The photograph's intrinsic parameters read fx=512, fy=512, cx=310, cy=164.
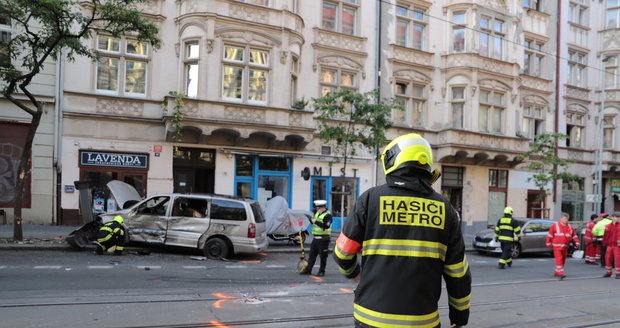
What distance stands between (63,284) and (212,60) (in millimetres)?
11964

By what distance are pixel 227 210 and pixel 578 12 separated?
27.5 metres

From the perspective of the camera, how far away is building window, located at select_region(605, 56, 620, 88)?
31.2m

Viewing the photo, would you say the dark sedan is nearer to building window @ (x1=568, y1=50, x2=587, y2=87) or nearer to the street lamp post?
the street lamp post

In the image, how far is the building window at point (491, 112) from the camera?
84.7ft

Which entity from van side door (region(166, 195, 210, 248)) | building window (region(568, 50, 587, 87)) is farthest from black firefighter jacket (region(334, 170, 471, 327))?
building window (region(568, 50, 587, 87))

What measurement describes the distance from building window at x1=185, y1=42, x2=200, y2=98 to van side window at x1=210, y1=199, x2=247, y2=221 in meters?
7.29

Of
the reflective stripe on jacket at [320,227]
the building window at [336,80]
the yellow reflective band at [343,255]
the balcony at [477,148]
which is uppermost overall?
the building window at [336,80]

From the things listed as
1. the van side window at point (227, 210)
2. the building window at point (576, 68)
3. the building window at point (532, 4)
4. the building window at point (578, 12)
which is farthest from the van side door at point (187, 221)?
the building window at point (578, 12)

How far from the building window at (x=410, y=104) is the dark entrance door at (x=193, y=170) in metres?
9.12

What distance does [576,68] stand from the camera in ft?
100

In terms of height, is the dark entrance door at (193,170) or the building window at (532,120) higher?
the building window at (532,120)

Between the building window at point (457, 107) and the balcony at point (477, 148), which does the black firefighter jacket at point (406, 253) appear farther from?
the building window at point (457, 107)

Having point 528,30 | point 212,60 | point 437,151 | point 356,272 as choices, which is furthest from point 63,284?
point 528,30

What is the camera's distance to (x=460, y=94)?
2536cm
